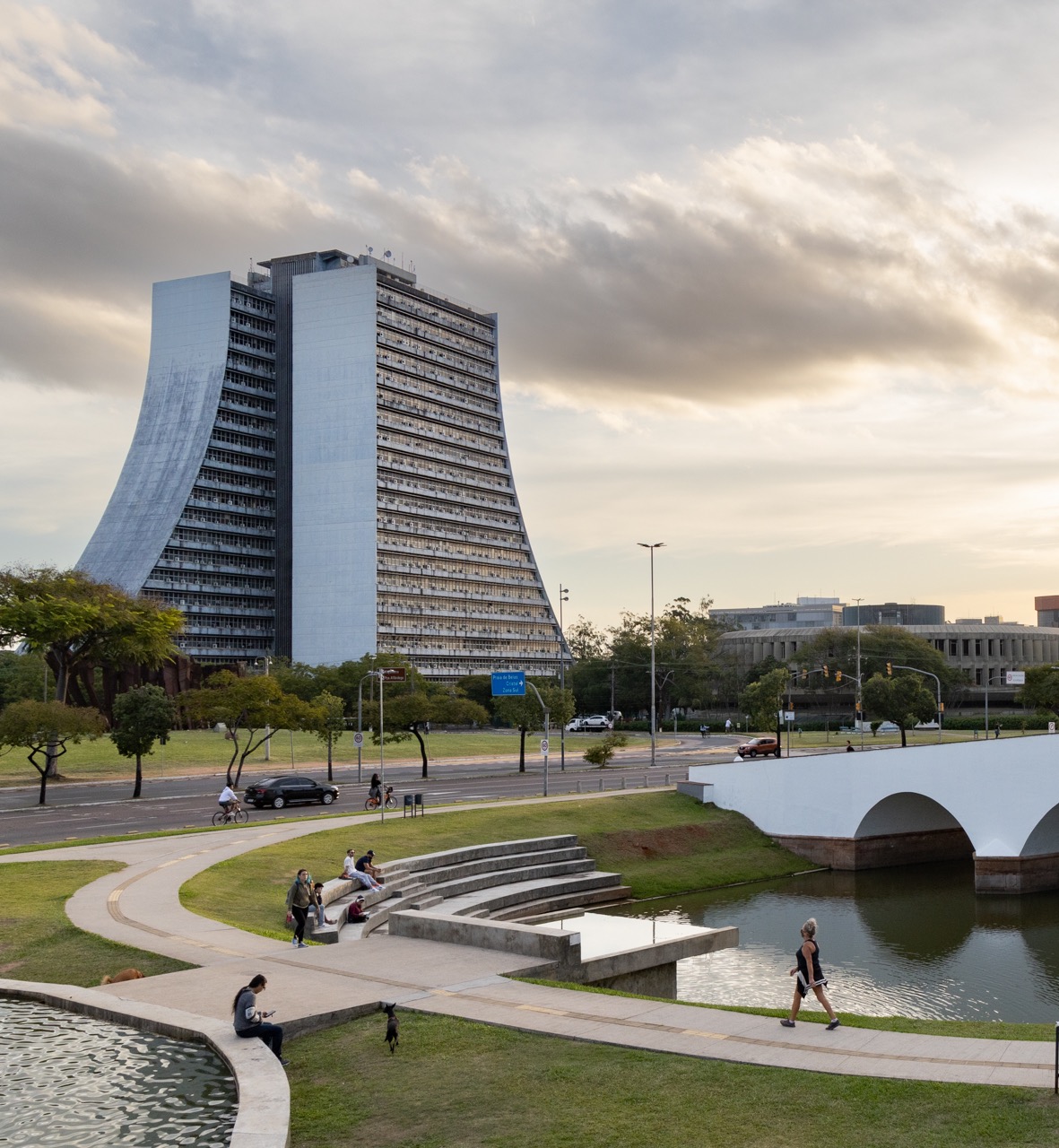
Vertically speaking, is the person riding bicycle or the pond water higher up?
the person riding bicycle

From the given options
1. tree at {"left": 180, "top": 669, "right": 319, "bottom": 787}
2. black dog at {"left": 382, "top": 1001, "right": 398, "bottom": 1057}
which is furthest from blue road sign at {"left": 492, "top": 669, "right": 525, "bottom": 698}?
black dog at {"left": 382, "top": 1001, "right": 398, "bottom": 1057}

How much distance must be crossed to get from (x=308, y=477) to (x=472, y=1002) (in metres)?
147

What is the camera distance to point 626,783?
65.5 m

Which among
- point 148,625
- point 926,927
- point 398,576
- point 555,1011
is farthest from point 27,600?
point 398,576

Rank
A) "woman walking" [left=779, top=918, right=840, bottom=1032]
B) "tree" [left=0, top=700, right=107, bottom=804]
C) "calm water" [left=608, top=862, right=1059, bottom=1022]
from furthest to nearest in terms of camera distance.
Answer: "tree" [left=0, top=700, right=107, bottom=804]
"calm water" [left=608, top=862, right=1059, bottom=1022]
"woman walking" [left=779, top=918, right=840, bottom=1032]

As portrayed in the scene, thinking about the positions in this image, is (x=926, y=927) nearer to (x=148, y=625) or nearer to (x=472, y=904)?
(x=472, y=904)

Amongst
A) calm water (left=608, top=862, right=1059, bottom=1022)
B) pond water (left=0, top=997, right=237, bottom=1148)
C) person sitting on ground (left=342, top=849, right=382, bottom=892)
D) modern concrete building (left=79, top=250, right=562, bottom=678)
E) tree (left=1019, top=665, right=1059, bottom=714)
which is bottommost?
calm water (left=608, top=862, right=1059, bottom=1022)

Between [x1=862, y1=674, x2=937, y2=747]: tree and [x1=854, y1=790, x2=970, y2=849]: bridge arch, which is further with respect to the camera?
[x1=862, y1=674, x2=937, y2=747]: tree

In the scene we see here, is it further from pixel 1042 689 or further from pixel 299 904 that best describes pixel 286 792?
pixel 1042 689

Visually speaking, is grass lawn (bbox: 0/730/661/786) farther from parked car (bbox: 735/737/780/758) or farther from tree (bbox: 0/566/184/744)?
parked car (bbox: 735/737/780/758)

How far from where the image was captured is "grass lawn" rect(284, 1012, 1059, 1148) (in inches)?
531

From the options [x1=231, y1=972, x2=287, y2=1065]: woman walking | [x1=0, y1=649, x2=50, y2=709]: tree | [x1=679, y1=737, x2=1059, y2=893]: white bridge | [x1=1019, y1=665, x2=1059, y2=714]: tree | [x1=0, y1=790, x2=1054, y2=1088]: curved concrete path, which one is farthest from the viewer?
[x1=0, y1=649, x2=50, y2=709]: tree

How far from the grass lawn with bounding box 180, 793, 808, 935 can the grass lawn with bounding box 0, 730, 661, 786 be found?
105 ft

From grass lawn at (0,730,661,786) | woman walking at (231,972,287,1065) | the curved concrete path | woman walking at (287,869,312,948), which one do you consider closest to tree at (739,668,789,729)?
grass lawn at (0,730,661,786)
